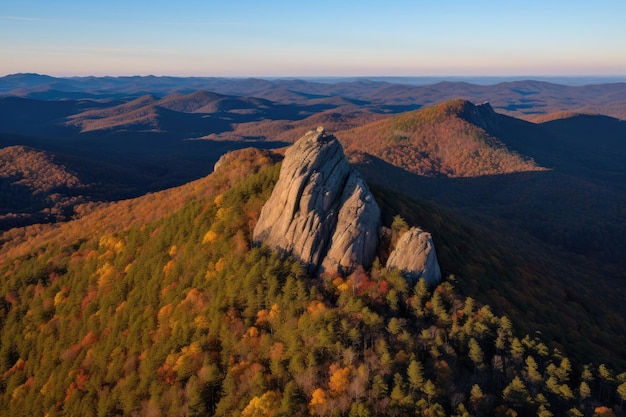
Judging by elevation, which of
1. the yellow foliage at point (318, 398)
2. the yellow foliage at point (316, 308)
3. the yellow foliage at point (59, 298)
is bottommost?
the yellow foliage at point (59, 298)

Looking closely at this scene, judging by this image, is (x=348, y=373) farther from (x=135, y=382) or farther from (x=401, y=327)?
(x=135, y=382)

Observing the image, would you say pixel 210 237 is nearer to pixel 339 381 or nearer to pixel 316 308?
pixel 316 308

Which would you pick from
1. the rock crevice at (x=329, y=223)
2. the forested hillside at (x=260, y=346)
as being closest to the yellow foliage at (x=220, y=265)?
the forested hillside at (x=260, y=346)

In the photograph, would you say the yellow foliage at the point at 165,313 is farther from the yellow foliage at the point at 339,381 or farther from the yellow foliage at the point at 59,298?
the yellow foliage at the point at 59,298

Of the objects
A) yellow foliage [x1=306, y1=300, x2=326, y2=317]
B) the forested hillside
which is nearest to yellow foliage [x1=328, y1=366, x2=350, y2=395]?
the forested hillside

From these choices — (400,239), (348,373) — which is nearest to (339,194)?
(400,239)

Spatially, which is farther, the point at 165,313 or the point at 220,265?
the point at 220,265

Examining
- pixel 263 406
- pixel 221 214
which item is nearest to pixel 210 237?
pixel 221 214
